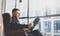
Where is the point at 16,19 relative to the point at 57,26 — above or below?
above

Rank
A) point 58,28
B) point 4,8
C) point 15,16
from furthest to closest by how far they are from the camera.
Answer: point 4,8 → point 15,16 → point 58,28

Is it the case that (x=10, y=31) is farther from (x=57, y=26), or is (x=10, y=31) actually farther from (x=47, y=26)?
(x=57, y=26)

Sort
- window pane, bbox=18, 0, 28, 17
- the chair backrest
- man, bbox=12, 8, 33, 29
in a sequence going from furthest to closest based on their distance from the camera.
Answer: window pane, bbox=18, 0, 28, 17 → man, bbox=12, 8, 33, 29 → the chair backrest

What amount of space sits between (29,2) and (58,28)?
114cm

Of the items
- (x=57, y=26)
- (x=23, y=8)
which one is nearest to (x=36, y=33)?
(x=57, y=26)

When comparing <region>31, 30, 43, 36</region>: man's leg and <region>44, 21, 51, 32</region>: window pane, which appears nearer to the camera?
<region>31, 30, 43, 36</region>: man's leg

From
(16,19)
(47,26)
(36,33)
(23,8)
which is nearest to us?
(36,33)

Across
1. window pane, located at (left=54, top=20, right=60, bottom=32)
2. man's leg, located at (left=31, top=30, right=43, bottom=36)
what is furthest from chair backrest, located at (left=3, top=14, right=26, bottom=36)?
window pane, located at (left=54, top=20, right=60, bottom=32)

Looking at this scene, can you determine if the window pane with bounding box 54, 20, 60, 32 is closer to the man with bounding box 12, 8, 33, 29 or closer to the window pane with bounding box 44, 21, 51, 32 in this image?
the window pane with bounding box 44, 21, 51, 32

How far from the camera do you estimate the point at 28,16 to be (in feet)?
13.2

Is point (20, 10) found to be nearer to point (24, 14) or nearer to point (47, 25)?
point (24, 14)

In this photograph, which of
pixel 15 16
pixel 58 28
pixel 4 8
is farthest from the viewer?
pixel 4 8

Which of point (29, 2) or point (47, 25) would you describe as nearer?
point (47, 25)

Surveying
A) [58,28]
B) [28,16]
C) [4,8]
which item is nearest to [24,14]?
[28,16]
